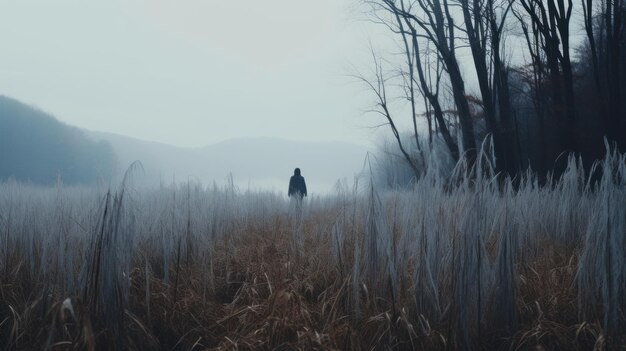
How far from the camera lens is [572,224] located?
10.5 ft

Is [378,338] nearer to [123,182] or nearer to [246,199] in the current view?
[123,182]

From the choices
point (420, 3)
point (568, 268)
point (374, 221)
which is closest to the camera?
point (374, 221)

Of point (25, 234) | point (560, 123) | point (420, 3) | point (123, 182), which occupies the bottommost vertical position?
point (25, 234)

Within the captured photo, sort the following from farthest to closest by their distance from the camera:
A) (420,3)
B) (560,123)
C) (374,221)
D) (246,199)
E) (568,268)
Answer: (420,3) < (560,123) < (246,199) < (568,268) < (374,221)

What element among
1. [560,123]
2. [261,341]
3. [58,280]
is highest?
[560,123]

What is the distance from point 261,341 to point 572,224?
9.31 feet

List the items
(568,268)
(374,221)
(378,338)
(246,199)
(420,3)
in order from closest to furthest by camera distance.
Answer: (378,338), (374,221), (568,268), (246,199), (420,3)

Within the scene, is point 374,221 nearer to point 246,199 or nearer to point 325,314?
point 325,314

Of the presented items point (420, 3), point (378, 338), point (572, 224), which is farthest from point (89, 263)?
point (420, 3)

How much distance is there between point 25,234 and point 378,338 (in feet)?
6.88

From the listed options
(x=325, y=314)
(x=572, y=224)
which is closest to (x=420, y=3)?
(x=572, y=224)

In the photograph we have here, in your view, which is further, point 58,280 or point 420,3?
point 420,3

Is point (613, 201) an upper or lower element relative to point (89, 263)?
upper

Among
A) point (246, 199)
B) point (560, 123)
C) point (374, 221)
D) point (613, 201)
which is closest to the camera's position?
point (613, 201)
